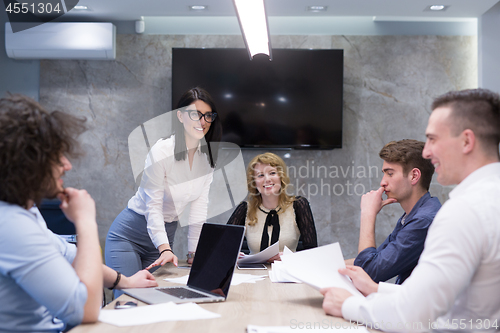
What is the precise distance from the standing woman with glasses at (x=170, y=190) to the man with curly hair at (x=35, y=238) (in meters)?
0.96

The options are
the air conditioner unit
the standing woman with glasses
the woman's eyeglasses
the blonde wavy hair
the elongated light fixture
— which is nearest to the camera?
the elongated light fixture

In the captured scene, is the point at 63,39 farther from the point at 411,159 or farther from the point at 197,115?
the point at 411,159

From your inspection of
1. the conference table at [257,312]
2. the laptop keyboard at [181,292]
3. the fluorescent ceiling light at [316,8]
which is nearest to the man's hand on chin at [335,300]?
the conference table at [257,312]

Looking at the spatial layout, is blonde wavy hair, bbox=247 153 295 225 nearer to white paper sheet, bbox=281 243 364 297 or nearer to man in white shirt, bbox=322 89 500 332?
white paper sheet, bbox=281 243 364 297

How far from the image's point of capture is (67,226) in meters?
3.20

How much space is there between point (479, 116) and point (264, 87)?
2.82 m

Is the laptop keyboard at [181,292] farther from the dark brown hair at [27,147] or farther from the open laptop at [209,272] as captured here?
the dark brown hair at [27,147]

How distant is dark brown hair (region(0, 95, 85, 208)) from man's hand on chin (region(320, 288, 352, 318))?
31.6 inches

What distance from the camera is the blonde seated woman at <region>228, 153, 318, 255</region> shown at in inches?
100

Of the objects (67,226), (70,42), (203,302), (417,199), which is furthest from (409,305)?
(70,42)

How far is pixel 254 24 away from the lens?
1704 millimetres

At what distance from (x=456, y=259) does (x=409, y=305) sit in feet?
0.48

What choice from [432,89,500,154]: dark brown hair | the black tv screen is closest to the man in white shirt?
[432,89,500,154]: dark brown hair

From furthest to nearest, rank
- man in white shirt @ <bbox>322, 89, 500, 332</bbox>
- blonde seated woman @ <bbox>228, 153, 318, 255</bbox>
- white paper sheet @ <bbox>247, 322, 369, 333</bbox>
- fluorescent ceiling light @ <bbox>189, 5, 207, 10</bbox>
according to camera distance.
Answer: fluorescent ceiling light @ <bbox>189, 5, 207, 10</bbox> → blonde seated woman @ <bbox>228, 153, 318, 255</bbox> → white paper sheet @ <bbox>247, 322, 369, 333</bbox> → man in white shirt @ <bbox>322, 89, 500, 332</bbox>
